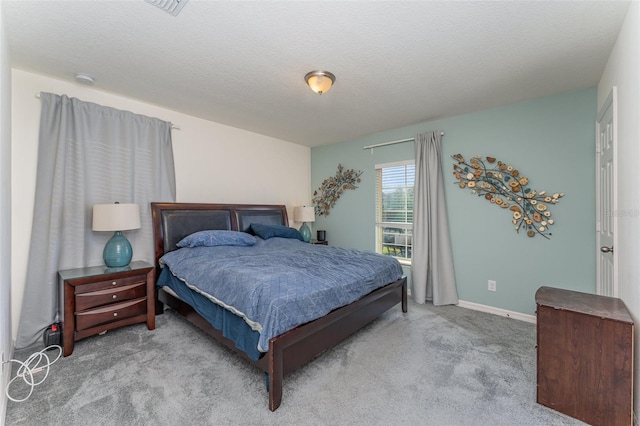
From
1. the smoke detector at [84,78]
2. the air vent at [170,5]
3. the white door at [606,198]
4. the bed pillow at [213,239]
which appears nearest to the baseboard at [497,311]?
the white door at [606,198]

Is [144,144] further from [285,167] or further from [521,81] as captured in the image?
[521,81]

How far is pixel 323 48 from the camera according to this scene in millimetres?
2029

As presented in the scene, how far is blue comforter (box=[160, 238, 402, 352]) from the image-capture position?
177 cm

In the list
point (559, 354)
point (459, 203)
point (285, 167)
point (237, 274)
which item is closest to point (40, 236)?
point (237, 274)

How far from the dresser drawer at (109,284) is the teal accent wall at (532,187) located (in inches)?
131

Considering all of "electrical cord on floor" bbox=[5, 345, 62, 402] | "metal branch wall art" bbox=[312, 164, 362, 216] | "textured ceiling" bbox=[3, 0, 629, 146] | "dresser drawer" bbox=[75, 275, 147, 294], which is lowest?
"electrical cord on floor" bbox=[5, 345, 62, 402]

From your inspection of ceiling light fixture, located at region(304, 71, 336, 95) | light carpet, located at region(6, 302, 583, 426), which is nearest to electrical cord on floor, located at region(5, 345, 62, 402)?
light carpet, located at region(6, 302, 583, 426)

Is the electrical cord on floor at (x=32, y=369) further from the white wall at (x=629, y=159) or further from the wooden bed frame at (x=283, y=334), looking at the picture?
the white wall at (x=629, y=159)

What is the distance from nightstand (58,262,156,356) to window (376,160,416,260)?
3.14 metres

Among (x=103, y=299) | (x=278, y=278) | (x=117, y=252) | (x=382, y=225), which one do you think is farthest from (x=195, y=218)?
(x=382, y=225)

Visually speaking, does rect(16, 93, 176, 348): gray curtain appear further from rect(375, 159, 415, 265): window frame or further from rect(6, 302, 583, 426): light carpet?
rect(375, 159, 415, 265): window frame

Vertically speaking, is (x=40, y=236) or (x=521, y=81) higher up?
(x=521, y=81)

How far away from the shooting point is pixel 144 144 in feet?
10.2

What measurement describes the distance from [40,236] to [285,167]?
3174 millimetres
